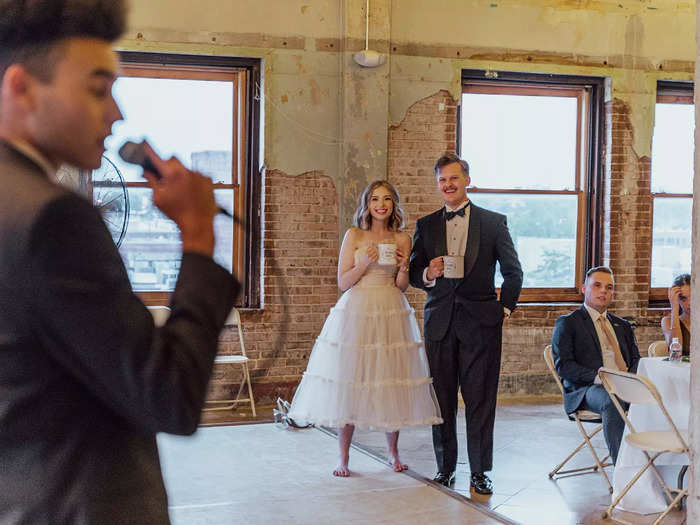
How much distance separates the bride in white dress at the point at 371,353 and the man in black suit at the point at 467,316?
174 mm

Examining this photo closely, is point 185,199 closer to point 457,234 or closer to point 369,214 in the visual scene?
point 457,234

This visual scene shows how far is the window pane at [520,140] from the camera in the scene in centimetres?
775

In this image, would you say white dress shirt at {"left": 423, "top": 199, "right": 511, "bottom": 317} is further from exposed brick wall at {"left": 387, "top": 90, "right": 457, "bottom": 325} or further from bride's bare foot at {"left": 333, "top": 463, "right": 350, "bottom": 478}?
exposed brick wall at {"left": 387, "top": 90, "right": 457, "bottom": 325}

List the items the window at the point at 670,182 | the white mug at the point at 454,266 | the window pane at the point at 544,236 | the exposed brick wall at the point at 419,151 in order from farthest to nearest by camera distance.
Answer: the window at the point at 670,182, the window pane at the point at 544,236, the exposed brick wall at the point at 419,151, the white mug at the point at 454,266

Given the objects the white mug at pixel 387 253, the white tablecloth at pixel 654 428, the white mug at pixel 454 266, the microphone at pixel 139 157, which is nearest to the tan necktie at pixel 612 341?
the white tablecloth at pixel 654 428

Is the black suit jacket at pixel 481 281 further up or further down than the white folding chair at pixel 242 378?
further up

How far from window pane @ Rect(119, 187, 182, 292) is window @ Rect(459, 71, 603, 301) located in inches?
104

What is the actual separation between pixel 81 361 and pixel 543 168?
24.2ft

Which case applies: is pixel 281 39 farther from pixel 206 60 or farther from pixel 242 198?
pixel 242 198

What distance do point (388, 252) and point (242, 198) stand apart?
2.54m

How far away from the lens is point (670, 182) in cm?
820

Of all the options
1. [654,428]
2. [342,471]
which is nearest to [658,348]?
[654,428]

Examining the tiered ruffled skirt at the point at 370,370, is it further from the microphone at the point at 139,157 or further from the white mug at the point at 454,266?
the microphone at the point at 139,157

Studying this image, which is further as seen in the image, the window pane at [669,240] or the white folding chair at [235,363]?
the window pane at [669,240]
